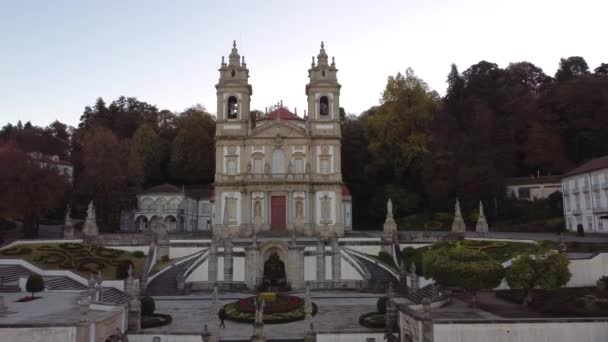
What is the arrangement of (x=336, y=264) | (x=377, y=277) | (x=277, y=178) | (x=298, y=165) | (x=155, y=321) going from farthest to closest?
(x=298, y=165), (x=277, y=178), (x=336, y=264), (x=377, y=277), (x=155, y=321)

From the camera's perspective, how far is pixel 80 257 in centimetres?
3556

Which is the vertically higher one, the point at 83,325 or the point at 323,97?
the point at 323,97

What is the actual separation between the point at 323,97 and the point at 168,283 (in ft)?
70.5

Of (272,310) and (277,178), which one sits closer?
(272,310)

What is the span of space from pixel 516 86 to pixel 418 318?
4879 cm

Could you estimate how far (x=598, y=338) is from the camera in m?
18.8

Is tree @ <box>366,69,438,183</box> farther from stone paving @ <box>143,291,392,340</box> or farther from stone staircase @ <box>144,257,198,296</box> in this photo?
stone staircase @ <box>144,257,198,296</box>

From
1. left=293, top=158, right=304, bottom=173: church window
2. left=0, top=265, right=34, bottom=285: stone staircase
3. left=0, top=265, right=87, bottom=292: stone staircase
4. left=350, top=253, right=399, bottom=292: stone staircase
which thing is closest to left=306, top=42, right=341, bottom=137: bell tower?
left=293, top=158, right=304, bottom=173: church window

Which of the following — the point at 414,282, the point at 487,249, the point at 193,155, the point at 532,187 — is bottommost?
the point at 414,282

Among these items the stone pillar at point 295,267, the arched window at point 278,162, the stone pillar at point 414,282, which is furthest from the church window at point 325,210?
the stone pillar at point 414,282

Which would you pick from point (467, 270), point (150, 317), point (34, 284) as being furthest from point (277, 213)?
point (467, 270)

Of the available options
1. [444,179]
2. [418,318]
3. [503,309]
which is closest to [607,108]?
[444,179]

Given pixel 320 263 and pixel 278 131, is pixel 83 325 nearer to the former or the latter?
pixel 320 263

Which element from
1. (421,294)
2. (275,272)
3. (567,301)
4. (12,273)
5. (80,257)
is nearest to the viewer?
(567,301)
